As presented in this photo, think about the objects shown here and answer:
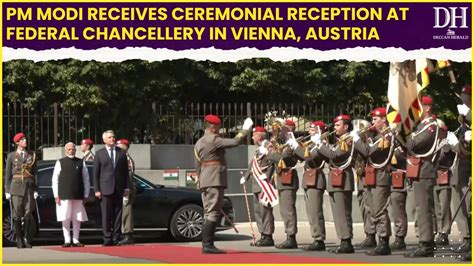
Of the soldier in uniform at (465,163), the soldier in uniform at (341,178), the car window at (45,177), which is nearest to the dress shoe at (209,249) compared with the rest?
the soldier in uniform at (341,178)

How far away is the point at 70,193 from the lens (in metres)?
17.7

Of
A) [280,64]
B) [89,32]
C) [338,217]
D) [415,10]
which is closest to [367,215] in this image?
[338,217]

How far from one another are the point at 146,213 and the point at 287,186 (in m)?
3.11

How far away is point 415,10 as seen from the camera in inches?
510

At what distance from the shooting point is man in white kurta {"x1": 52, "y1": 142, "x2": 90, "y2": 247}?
17.7m

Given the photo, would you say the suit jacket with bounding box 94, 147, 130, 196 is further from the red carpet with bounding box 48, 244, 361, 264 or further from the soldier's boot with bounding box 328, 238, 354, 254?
the soldier's boot with bounding box 328, 238, 354, 254

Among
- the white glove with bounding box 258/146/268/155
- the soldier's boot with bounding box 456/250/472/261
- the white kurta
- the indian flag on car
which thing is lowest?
the soldier's boot with bounding box 456/250/472/261

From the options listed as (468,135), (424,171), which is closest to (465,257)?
(424,171)

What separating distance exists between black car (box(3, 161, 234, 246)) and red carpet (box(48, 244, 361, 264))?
3.75 feet

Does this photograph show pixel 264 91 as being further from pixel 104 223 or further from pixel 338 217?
pixel 338 217

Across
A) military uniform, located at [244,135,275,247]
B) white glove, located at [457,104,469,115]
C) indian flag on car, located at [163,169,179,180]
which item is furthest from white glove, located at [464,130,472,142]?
indian flag on car, located at [163,169,179,180]

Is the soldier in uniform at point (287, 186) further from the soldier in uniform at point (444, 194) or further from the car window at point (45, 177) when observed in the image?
the car window at point (45, 177)

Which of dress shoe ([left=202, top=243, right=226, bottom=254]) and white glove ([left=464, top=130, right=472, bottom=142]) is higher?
white glove ([left=464, top=130, right=472, bottom=142])

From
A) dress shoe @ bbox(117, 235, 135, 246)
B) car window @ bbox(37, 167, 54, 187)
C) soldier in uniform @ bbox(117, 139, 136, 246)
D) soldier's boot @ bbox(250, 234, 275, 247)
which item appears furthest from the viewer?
car window @ bbox(37, 167, 54, 187)
